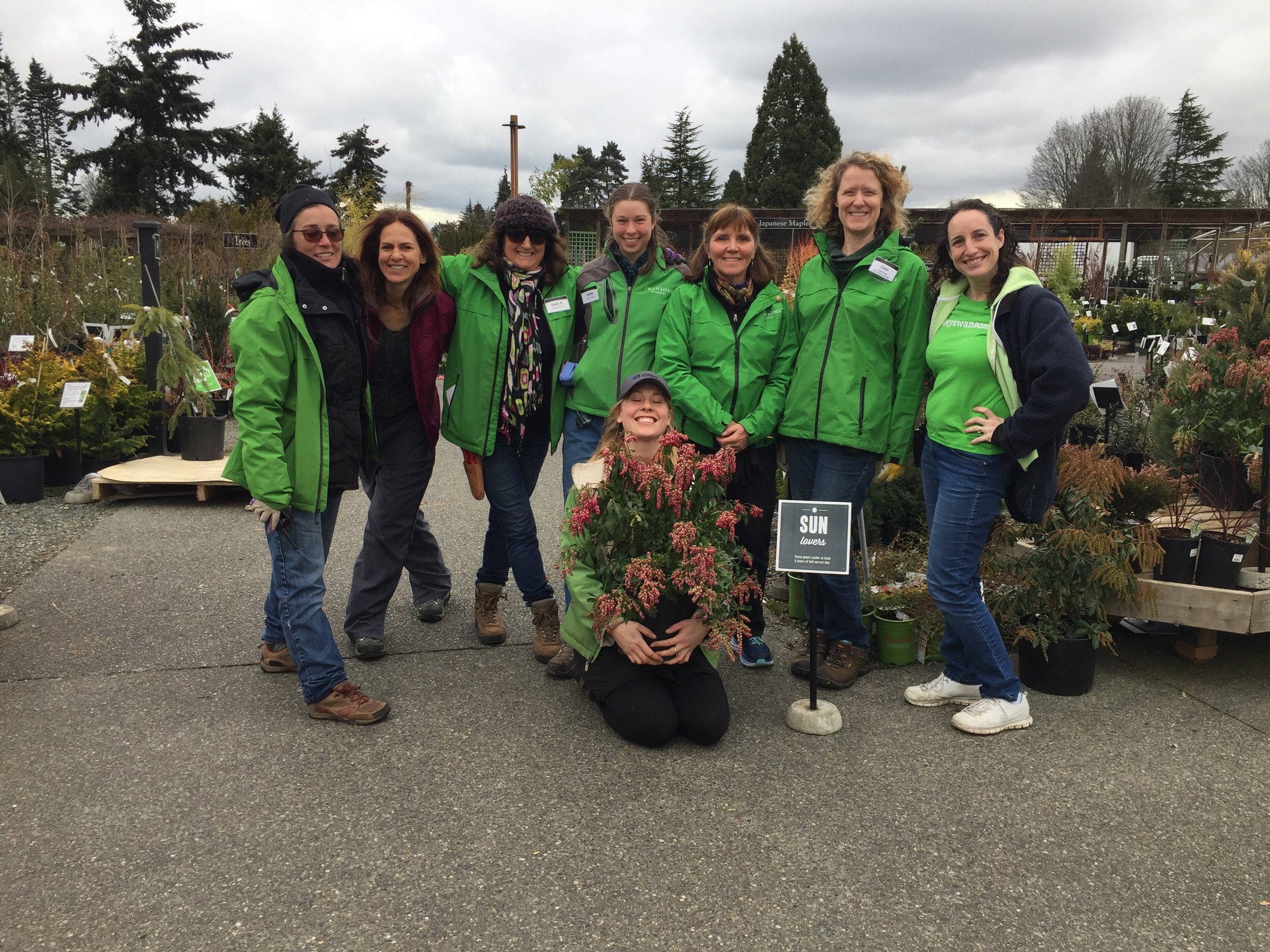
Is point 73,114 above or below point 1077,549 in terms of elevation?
above

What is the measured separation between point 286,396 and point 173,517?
154 inches

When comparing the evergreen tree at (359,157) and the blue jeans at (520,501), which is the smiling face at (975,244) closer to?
the blue jeans at (520,501)

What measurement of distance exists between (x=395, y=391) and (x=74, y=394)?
14.7 ft

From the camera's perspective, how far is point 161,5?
37.1 metres

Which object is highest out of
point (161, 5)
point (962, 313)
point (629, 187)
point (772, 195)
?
point (161, 5)

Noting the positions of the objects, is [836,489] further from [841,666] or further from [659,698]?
[659,698]

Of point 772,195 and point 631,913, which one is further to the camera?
point 772,195

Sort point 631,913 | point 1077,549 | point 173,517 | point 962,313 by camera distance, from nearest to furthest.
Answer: point 631,913 < point 962,313 < point 1077,549 < point 173,517

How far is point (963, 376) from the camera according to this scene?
3211 mm

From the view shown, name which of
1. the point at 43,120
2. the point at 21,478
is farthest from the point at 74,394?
the point at 43,120

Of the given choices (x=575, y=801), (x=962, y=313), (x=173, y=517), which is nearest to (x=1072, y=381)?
(x=962, y=313)

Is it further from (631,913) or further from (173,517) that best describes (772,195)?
(631,913)

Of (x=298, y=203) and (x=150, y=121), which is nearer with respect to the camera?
(x=298, y=203)

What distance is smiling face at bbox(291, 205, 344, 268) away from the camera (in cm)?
330
